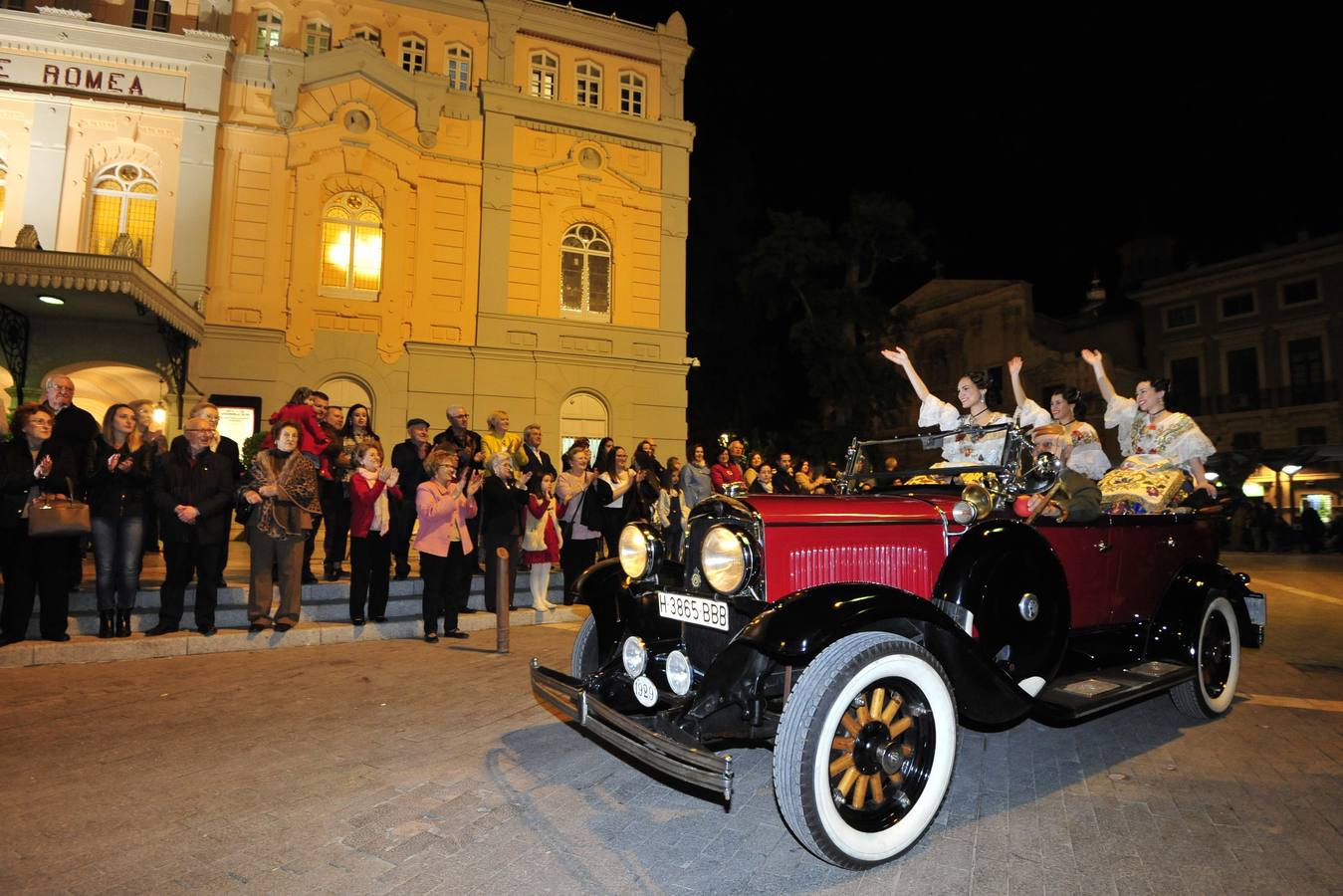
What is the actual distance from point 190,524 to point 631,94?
14248 millimetres

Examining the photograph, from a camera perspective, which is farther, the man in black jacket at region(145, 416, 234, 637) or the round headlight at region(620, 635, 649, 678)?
the man in black jacket at region(145, 416, 234, 637)

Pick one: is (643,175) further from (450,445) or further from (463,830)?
(463,830)

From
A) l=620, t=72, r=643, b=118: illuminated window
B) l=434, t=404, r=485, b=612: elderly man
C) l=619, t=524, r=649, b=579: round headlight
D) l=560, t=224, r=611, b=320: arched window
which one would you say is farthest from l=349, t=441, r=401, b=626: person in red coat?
l=620, t=72, r=643, b=118: illuminated window

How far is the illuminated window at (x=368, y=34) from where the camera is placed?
15004mm

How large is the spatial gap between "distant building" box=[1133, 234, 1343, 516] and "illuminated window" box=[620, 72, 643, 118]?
2083 cm

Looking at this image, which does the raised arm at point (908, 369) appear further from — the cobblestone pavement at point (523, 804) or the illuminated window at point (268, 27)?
the illuminated window at point (268, 27)

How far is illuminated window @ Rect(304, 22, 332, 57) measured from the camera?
14836mm

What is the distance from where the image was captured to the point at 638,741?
2736mm

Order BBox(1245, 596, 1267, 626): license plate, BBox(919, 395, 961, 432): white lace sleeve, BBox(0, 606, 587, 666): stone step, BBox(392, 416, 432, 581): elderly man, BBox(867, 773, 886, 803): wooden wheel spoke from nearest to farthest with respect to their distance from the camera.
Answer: BBox(867, 773, 886, 803): wooden wheel spoke, BBox(919, 395, 961, 432): white lace sleeve, BBox(1245, 596, 1267, 626): license plate, BBox(0, 606, 587, 666): stone step, BBox(392, 416, 432, 581): elderly man

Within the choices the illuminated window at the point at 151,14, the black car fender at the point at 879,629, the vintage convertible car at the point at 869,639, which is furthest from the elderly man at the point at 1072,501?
the illuminated window at the point at 151,14

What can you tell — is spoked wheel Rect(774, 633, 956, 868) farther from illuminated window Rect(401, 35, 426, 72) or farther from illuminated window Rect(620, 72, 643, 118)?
illuminated window Rect(401, 35, 426, 72)

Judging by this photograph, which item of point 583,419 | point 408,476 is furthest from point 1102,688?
point 583,419

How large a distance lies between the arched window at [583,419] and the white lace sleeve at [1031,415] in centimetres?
1127

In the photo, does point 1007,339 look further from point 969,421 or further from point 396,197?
point 969,421
